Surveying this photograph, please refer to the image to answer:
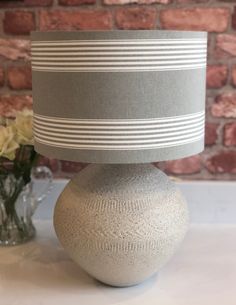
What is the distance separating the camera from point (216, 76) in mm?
1138

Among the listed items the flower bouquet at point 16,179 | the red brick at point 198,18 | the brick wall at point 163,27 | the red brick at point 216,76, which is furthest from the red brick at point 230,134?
the flower bouquet at point 16,179

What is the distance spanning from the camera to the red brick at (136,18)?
3.65 ft

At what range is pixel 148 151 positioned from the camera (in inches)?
27.5

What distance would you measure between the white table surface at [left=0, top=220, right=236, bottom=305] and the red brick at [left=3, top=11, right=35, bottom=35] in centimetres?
54

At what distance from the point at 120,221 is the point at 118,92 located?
0.23m

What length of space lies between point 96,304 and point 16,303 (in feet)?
0.49

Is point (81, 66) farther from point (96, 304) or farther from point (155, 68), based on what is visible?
point (96, 304)

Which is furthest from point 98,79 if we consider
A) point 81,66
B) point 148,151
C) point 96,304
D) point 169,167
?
point 169,167

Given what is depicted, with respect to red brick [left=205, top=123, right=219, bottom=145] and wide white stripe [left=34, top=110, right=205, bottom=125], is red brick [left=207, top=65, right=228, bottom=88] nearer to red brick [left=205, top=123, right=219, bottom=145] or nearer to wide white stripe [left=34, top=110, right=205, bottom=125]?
red brick [left=205, top=123, right=219, bottom=145]

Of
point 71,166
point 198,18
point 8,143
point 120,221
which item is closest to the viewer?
point 120,221

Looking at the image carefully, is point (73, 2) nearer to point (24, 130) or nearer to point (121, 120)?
point (24, 130)

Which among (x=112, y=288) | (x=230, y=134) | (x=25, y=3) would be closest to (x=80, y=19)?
(x=25, y=3)

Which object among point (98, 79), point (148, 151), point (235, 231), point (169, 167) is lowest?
point (235, 231)

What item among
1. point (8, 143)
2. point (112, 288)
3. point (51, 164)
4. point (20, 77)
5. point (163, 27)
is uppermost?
point (163, 27)
